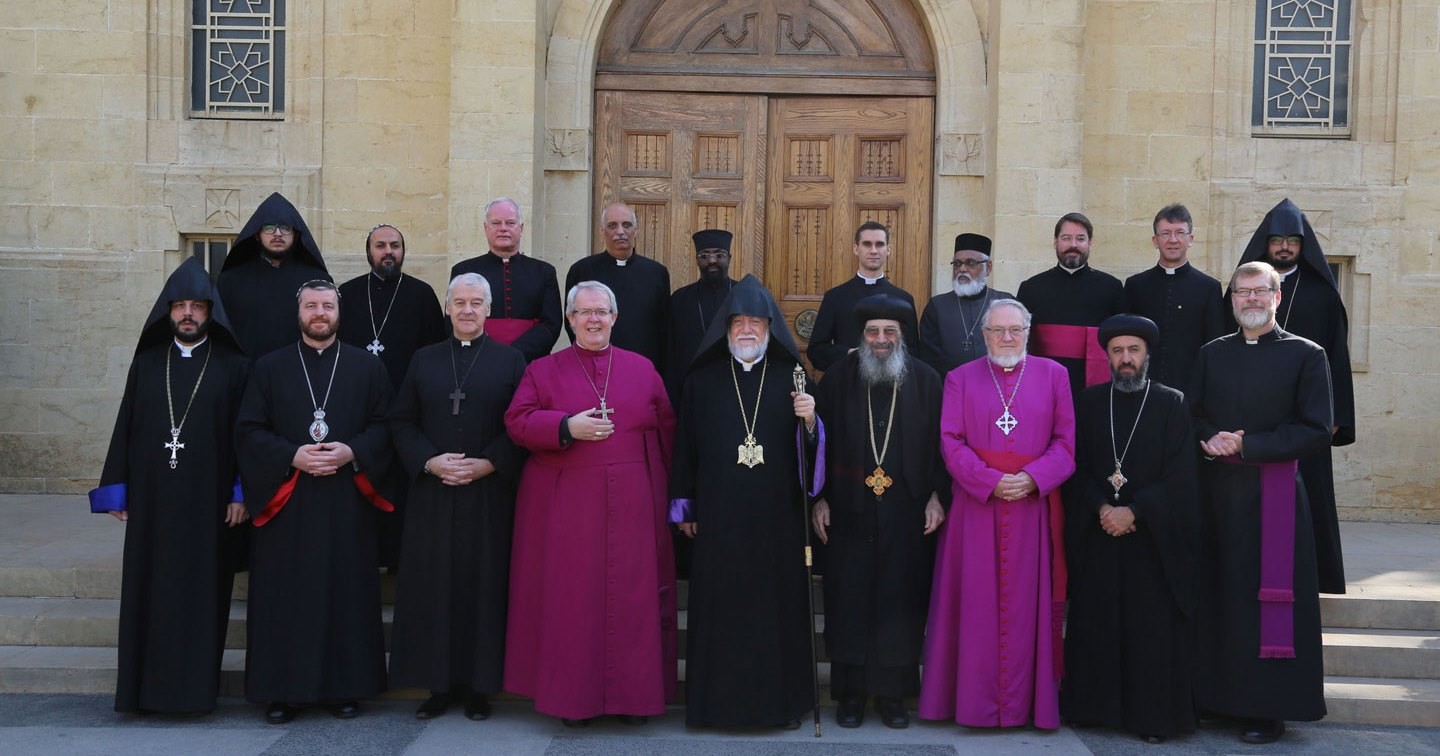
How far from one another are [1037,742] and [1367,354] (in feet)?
15.8

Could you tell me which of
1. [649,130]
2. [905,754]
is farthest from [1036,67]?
[905,754]

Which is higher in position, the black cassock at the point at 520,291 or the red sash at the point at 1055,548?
the black cassock at the point at 520,291

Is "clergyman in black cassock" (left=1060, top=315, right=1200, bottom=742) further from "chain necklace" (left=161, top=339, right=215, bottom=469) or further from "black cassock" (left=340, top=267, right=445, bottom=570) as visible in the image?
"chain necklace" (left=161, top=339, right=215, bottom=469)

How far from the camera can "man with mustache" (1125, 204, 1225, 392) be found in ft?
22.0

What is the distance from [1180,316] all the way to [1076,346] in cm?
54

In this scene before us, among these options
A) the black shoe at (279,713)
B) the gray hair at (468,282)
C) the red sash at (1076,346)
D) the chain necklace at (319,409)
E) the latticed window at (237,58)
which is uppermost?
the latticed window at (237,58)

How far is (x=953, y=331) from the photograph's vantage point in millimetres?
6855

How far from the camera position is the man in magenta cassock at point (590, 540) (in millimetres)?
5406

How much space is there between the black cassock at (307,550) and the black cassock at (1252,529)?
338 centimetres

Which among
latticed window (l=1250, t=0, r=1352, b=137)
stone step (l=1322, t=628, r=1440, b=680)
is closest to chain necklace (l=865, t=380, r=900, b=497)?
stone step (l=1322, t=628, r=1440, b=680)

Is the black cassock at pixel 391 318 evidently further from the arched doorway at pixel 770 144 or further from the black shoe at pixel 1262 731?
the black shoe at pixel 1262 731

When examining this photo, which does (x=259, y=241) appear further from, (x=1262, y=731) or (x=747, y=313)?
(x=1262, y=731)

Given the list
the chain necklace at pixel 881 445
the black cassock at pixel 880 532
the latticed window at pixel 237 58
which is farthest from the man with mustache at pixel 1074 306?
the latticed window at pixel 237 58

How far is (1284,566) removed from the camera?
17.9 ft
